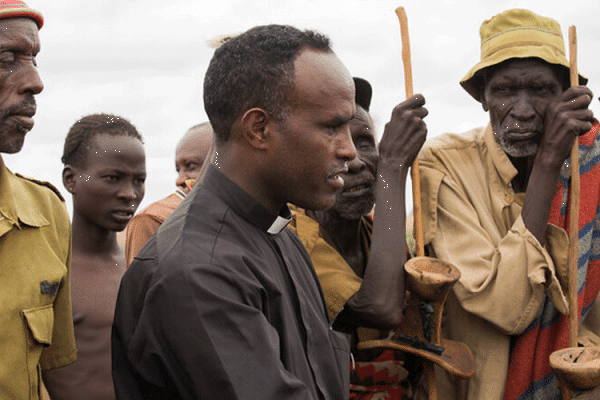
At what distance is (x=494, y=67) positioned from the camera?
114 inches

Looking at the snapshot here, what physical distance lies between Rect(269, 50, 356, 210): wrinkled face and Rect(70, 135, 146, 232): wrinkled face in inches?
72.4

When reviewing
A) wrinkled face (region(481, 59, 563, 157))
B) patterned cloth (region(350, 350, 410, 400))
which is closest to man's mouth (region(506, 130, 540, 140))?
wrinkled face (region(481, 59, 563, 157))

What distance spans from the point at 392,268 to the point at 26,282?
1259 millimetres

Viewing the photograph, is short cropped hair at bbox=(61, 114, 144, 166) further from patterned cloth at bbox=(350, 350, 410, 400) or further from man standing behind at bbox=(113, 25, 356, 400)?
man standing behind at bbox=(113, 25, 356, 400)

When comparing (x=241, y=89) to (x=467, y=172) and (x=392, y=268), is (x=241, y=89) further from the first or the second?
(x=467, y=172)

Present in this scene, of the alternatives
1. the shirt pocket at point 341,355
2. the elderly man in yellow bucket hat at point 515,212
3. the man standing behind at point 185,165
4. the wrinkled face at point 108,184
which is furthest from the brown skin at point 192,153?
the shirt pocket at point 341,355

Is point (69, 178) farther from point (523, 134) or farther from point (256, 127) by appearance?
point (523, 134)

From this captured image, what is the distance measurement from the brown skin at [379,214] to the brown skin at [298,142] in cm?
84

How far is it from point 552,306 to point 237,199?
1.62 meters

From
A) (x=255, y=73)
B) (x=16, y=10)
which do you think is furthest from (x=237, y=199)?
(x=16, y=10)

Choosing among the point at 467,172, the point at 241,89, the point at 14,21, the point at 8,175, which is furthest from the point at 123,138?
the point at 241,89

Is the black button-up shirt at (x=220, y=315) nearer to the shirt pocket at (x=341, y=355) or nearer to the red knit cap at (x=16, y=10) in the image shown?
the shirt pocket at (x=341, y=355)

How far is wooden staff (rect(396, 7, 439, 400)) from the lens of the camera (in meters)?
2.61

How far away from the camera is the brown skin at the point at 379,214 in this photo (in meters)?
2.54
